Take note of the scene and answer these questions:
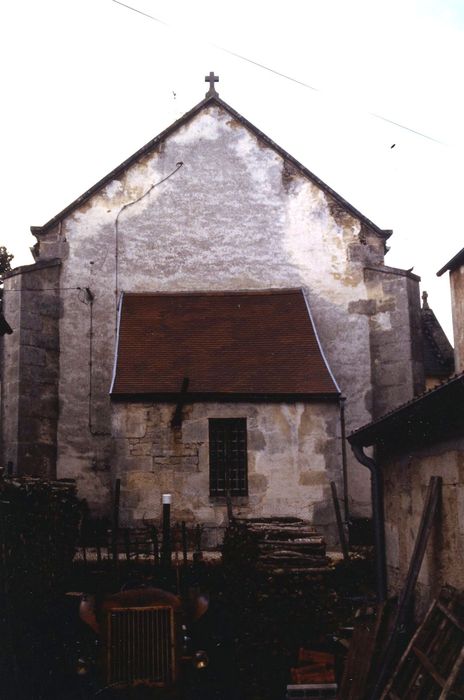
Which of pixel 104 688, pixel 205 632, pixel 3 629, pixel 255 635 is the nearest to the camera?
pixel 3 629

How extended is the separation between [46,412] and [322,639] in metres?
11.5

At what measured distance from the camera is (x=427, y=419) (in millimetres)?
9727

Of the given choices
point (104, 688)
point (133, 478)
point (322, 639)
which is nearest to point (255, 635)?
point (322, 639)

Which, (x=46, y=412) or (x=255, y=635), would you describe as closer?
(x=255, y=635)

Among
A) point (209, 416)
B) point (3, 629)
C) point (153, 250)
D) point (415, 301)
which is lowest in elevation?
point (3, 629)

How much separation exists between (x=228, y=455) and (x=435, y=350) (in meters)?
10.7

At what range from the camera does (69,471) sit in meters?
20.9

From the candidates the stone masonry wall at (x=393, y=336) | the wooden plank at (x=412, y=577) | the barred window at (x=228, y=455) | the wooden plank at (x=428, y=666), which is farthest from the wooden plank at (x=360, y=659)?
the stone masonry wall at (x=393, y=336)

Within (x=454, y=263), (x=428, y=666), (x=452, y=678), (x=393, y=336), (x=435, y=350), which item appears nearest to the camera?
(x=452, y=678)

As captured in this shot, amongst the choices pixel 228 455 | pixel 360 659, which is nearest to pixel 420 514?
pixel 360 659

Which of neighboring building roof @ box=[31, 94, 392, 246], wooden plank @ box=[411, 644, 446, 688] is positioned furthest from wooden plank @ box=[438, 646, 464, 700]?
neighboring building roof @ box=[31, 94, 392, 246]

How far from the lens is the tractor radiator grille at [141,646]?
1120 cm

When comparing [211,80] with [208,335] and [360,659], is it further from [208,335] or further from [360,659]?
[360,659]

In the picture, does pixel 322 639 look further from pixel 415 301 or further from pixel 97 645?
pixel 415 301
